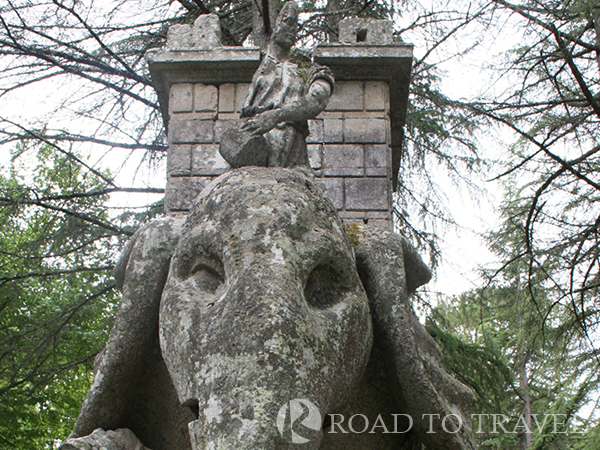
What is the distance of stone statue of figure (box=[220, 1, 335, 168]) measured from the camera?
2.38 m

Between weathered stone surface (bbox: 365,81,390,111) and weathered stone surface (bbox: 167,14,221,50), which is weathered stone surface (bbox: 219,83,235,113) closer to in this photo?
weathered stone surface (bbox: 167,14,221,50)

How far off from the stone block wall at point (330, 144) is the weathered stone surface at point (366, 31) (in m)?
0.34

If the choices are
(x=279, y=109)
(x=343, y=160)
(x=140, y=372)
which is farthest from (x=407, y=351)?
(x=343, y=160)

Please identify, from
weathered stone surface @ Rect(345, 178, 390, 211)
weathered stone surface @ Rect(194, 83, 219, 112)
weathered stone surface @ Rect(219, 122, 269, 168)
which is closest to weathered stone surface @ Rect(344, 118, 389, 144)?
weathered stone surface @ Rect(345, 178, 390, 211)

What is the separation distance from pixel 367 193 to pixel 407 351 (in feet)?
11.2

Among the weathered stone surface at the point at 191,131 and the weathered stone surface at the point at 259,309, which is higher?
the weathered stone surface at the point at 191,131

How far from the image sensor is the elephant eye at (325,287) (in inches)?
77.2

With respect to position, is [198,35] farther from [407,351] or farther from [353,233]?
Result: [407,351]

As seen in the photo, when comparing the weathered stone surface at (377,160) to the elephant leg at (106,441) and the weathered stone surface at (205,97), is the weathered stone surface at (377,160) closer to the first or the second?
the weathered stone surface at (205,97)

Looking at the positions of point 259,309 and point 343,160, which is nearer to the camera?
point 259,309

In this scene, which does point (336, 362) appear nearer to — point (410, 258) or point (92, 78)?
point (410, 258)

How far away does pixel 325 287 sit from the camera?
2.00 meters

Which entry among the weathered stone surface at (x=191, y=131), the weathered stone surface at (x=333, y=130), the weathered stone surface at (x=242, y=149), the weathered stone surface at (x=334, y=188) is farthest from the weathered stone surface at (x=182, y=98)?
the weathered stone surface at (x=242, y=149)

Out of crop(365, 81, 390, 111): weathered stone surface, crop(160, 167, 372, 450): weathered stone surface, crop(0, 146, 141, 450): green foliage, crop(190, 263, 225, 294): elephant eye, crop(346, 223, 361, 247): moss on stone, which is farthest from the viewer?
crop(0, 146, 141, 450): green foliage
